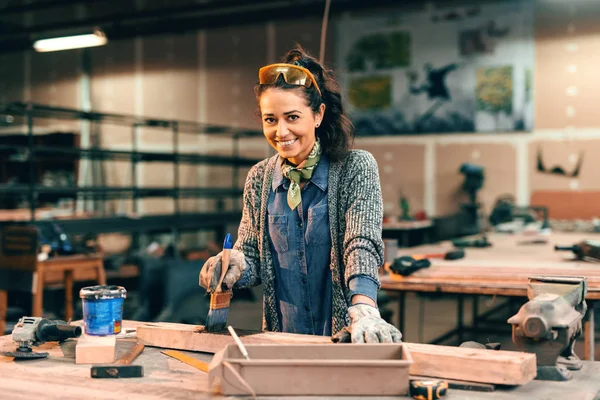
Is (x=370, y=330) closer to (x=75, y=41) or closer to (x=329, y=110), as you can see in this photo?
(x=329, y=110)

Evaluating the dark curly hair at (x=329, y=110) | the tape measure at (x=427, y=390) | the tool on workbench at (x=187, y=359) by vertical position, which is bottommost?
the tool on workbench at (x=187, y=359)

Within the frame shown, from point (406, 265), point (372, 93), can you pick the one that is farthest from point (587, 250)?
point (372, 93)

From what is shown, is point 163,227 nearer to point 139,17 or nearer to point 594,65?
point 139,17

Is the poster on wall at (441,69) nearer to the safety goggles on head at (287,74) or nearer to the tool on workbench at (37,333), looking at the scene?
the safety goggles on head at (287,74)

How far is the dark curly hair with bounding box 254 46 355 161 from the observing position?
6.75ft

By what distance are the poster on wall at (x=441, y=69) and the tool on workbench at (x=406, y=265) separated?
4.62 m

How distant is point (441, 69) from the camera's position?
26.2 feet

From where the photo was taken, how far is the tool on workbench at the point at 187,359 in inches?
62.9

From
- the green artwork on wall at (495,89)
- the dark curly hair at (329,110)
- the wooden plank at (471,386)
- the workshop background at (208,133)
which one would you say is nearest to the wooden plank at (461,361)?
the wooden plank at (471,386)

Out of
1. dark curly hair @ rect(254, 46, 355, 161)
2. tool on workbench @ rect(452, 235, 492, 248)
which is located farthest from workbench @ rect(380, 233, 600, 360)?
dark curly hair @ rect(254, 46, 355, 161)

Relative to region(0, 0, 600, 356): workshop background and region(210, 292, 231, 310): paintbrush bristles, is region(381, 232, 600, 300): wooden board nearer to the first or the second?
region(210, 292, 231, 310): paintbrush bristles

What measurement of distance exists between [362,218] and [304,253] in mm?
249

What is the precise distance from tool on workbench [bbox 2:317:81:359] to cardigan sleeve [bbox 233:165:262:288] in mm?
539

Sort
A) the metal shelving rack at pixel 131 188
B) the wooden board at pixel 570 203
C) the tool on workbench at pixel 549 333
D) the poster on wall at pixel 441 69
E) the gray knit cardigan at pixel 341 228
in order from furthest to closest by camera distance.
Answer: the poster on wall at pixel 441 69
the wooden board at pixel 570 203
the metal shelving rack at pixel 131 188
the gray knit cardigan at pixel 341 228
the tool on workbench at pixel 549 333
